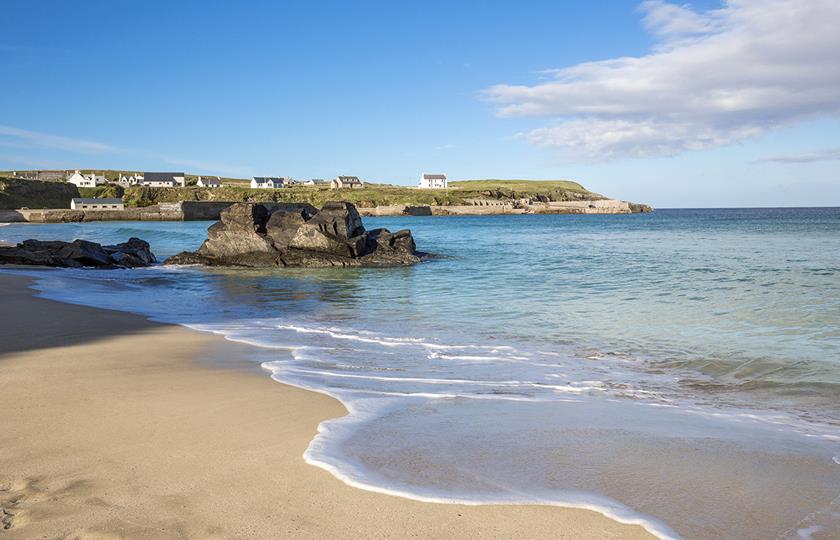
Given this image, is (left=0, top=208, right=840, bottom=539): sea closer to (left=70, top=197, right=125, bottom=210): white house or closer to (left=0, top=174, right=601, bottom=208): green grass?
(left=70, top=197, right=125, bottom=210): white house

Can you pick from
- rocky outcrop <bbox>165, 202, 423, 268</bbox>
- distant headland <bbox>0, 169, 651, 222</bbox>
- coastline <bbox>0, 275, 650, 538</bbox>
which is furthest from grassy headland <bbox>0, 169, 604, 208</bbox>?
coastline <bbox>0, 275, 650, 538</bbox>

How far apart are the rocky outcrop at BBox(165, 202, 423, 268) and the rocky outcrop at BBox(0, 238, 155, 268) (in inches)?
82.8

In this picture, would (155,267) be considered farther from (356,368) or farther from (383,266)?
(356,368)

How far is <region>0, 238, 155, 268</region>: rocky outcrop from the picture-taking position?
24.2m

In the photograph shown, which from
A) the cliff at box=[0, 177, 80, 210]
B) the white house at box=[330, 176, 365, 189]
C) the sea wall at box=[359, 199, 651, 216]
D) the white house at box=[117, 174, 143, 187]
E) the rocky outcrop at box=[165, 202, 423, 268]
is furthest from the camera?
the white house at box=[330, 176, 365, 189]

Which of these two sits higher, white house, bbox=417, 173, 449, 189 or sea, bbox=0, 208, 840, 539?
white house, bbox=417, 173, 449, 189

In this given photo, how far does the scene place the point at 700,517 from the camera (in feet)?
11.0

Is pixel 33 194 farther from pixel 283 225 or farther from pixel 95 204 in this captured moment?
pixel 283 225

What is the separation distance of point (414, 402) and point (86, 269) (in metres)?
22.2

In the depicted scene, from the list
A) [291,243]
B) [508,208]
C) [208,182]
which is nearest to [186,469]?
[291,243]

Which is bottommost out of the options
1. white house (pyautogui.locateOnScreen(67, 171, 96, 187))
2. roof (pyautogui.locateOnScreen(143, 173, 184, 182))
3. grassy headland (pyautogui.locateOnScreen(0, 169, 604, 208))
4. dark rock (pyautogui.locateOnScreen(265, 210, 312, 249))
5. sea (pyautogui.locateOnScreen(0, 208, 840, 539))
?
A: sea (pyautogui.locateOnScreen(0, 208, 840, 539))

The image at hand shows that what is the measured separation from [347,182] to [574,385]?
515ft

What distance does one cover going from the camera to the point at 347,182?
16062cm

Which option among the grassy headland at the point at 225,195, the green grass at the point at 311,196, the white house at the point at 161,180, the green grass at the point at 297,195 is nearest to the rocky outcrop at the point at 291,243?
the grassy headland at the point at 225,195
